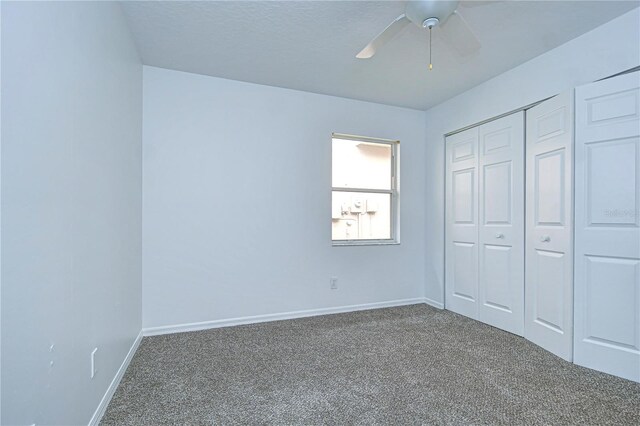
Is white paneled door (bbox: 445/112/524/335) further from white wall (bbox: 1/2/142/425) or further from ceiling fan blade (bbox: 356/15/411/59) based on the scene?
white wall (bbox: 1/2/142/425)

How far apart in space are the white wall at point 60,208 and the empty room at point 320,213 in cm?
1

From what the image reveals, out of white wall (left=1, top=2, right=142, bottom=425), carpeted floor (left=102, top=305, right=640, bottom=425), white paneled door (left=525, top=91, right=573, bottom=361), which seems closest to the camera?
white wall (left=1, top=2, right=142, bottom=425)

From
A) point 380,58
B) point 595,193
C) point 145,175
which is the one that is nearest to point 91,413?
point 145,175

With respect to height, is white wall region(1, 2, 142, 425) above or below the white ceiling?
below

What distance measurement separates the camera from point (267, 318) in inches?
131

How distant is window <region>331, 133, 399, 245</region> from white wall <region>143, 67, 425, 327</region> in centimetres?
13

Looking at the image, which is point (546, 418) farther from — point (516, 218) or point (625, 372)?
point (516, 218)

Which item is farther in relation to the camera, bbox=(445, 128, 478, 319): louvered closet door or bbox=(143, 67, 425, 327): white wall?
bbox=(445, 128, 478, 319): louvered closet door

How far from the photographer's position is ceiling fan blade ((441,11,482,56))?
192 cm

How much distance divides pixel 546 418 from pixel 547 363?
0.80 meters

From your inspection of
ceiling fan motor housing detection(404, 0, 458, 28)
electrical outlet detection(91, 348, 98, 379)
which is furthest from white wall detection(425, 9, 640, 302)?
electrical outlet detection(91, 348, 98, 379)

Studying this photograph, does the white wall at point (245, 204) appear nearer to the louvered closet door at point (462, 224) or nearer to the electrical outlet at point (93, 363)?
the louvered closet door at point (462, 224)

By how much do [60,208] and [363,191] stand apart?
9.97 ft

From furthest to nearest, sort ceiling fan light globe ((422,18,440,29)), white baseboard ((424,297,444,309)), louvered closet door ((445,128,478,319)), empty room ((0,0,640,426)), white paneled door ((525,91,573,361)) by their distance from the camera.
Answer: white baseboard ((424,297,444,309)) → louvered closet door ((445,128,478,319)) → white paneled door ((525,91,573,361)) → ceiling fan light globe ((422,18,440,29)) → empty room ((0,0,640,426))
